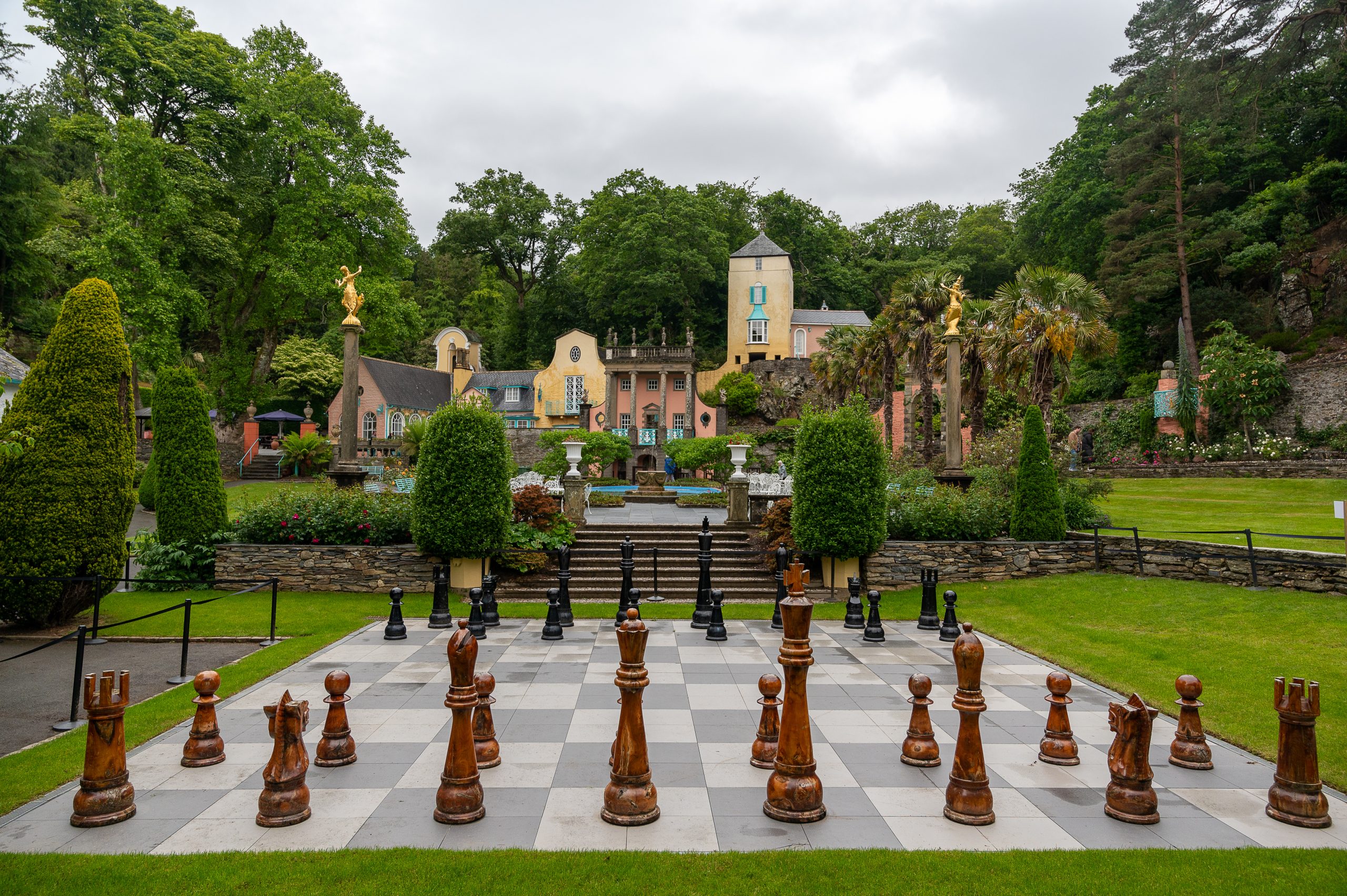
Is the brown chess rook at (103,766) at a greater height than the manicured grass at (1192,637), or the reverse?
the brown chess rook at (103,766)

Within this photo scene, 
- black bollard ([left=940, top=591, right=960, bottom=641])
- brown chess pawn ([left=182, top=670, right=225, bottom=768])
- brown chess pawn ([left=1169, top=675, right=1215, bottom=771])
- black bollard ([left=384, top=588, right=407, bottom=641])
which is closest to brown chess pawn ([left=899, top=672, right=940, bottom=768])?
brown chess pawn ([left=1169, top=675, right=1215, bottom=771])

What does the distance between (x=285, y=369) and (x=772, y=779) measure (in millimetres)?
44107

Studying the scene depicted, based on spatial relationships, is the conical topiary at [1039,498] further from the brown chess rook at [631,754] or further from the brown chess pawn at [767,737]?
the brown chess rook at [631,754]

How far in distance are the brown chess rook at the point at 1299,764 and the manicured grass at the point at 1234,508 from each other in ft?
28.2

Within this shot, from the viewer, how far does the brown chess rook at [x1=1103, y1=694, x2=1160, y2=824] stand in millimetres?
3965

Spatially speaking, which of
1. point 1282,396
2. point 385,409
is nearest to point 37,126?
point 385,409

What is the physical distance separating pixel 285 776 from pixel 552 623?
4897mm

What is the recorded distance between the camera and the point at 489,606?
31.7 feet

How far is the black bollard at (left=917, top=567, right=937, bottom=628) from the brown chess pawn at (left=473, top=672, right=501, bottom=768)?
21.7 ft

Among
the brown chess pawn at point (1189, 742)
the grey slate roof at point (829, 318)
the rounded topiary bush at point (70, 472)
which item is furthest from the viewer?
the grey slate roof at point (829, 318)

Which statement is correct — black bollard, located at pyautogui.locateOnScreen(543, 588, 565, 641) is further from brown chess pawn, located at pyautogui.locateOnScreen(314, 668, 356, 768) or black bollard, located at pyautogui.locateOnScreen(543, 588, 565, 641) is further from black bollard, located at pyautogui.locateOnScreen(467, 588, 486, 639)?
brown chess pawn, located at pyautogui.locateOnScreen(314, 668, 356, 768)

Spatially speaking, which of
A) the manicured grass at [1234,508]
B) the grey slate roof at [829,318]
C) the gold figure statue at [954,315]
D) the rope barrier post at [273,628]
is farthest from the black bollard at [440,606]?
the grey slate roof at [829,318]

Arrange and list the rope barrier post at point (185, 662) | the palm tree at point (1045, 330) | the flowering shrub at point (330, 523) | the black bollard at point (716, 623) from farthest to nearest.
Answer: the palm tree at point (1045, 330) < the flowering shrub at point (330, 523) < the black bollard at point (716, 623) < the rope barrier post at point (185, 662)

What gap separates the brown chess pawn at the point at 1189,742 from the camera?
464cm
